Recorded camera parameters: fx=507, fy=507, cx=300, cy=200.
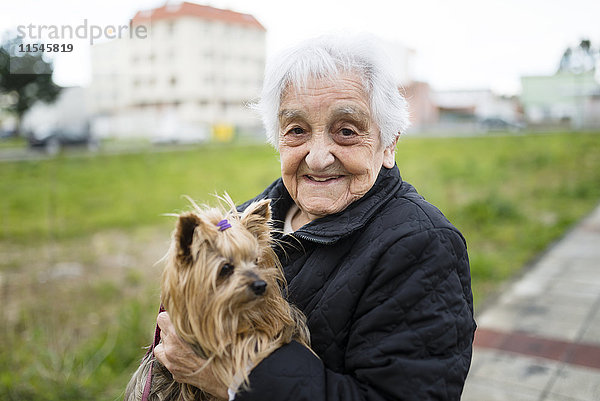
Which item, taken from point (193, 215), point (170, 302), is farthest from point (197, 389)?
point (193, 215)

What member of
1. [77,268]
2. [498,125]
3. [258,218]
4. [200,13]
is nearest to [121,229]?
[77,268]

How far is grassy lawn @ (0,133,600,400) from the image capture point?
479cm

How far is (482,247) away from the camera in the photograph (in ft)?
28.5

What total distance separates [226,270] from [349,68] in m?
0.83

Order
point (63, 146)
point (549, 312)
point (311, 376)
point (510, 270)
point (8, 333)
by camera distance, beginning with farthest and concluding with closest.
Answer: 1. point (63, 146)
2. point (510, 270)
3. point (549, 312)
4. point (8, 333)
5. point (311, 376)

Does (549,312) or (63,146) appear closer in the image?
(549,312)

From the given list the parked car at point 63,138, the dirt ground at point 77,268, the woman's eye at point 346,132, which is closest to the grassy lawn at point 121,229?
the dirt ground at point 77,268

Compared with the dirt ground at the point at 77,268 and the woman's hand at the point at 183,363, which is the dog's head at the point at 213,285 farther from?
the dirt ground at the point at 77,268

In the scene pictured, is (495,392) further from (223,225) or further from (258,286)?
(223,225)

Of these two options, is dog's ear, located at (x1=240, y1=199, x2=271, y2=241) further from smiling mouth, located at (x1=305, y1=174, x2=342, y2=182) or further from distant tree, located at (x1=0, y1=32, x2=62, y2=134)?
distant tree, located at (x1=0, y1=32, x2=62, y2=134)

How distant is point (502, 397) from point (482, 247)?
4.80 m

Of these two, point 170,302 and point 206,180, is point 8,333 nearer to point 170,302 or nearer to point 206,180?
point 170,302

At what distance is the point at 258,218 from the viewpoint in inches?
76.3

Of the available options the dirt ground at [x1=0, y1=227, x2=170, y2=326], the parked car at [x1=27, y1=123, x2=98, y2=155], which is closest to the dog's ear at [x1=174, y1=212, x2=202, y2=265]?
the dirt ground at [x1=0, y1=227, x2=170, y2=326]
